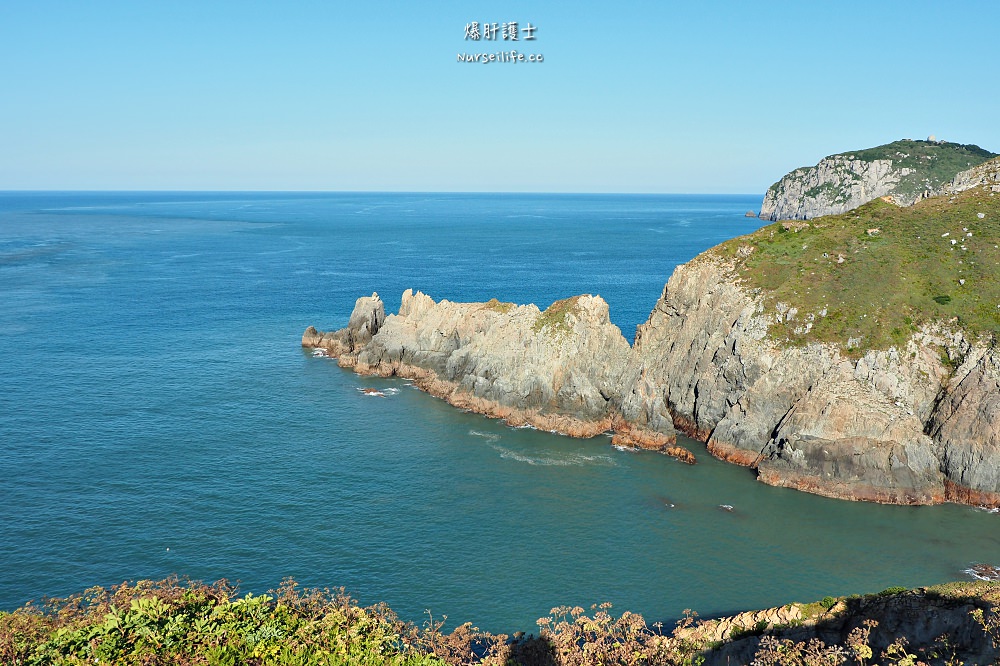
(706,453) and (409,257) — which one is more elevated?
(409,257)

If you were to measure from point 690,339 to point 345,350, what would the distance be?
4800cm

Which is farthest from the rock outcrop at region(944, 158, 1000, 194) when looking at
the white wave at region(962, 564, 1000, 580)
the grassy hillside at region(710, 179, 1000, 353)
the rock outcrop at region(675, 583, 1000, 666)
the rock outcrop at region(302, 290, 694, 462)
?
the rock outcrop at region(675, 583, 1000, 666)

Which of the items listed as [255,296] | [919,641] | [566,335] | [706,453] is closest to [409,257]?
[255,296]

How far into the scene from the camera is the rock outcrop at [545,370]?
7212 cm

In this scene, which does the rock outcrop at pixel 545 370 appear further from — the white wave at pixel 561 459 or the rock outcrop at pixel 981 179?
the rock outcrop at pixel 981 179

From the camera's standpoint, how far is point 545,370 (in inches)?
2960

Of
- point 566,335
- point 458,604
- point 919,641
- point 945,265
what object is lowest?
point 458,604

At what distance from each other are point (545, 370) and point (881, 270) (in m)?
36.8

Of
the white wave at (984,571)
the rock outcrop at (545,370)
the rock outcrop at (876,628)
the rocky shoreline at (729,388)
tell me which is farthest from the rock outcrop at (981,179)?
the rock outcrop at (876,628)

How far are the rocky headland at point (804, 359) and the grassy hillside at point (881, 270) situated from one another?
0.18m

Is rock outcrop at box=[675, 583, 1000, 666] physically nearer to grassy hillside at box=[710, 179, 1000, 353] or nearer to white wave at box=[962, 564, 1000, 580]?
white wave at box=[962, 564, 1000, 580]

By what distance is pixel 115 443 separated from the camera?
66.4 m

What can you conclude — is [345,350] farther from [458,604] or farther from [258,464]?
[458,604]

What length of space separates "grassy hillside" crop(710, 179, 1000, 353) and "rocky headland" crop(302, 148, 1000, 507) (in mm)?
182
